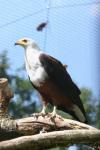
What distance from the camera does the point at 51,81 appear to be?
2457mm

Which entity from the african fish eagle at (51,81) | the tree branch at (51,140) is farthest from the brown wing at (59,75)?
the tree branch at (51,140)

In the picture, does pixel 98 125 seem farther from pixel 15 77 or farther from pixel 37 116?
pixel 15 77

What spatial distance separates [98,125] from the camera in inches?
84.2

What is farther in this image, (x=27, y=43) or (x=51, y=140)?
(x=27, y=43)

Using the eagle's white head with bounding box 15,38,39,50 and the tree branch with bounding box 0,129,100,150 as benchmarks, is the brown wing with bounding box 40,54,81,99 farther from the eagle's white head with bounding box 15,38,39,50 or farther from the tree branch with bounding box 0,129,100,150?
the tree branch with bounding box 0,129,100,150

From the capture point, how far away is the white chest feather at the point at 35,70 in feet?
7.93

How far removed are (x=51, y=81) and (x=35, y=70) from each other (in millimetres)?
92

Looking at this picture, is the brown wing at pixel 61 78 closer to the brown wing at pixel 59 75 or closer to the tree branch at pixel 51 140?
the brown wing at pixel 59 75

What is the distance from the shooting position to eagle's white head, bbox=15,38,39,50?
8.15 ft

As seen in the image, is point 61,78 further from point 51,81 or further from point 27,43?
point 27,43

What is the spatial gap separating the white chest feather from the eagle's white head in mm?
61

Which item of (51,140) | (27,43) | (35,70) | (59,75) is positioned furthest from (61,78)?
(51,140)

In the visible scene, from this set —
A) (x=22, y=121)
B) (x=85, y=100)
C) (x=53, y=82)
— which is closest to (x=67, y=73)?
(x=53, y=82)

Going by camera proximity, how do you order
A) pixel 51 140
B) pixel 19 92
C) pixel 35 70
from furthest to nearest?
pixel 19 92, pixel 35 70, pixel 51 140
